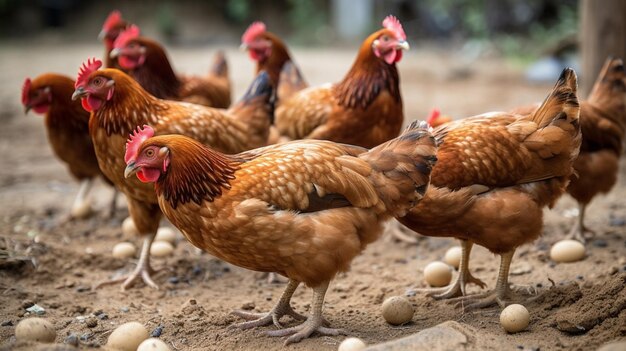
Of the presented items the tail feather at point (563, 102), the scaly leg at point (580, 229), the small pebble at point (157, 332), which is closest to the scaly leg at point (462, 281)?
the tail feather at point (563, 102)

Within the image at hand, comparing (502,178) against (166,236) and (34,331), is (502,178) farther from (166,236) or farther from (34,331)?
(166,236)

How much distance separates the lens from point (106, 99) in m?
4.79

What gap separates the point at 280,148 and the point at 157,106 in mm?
1292

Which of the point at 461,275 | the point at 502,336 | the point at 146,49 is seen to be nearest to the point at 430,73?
the point at 146,49

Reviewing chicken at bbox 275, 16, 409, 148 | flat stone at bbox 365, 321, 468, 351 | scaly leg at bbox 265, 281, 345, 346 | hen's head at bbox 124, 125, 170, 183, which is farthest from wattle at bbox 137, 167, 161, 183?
chicken at bbox 275, 16, 409, 148

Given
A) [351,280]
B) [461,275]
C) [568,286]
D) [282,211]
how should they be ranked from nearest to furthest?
1. [282,211]
2. [568,286]
3. [461,275]
4. [351,280]

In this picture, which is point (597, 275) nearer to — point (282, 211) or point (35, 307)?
point (282, 211)

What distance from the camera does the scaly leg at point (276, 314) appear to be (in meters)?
4.23

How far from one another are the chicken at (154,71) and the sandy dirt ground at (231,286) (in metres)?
1.38

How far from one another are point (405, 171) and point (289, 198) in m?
0.69

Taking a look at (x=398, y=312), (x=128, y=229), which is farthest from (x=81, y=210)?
(x=398, y=312)

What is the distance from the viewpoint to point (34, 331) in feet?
12.3

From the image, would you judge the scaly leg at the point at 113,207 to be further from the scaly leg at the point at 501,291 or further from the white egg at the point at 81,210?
the scaly leg at the point at 501,291

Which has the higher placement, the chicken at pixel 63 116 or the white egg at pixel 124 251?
the chicken at pixel 63 116
